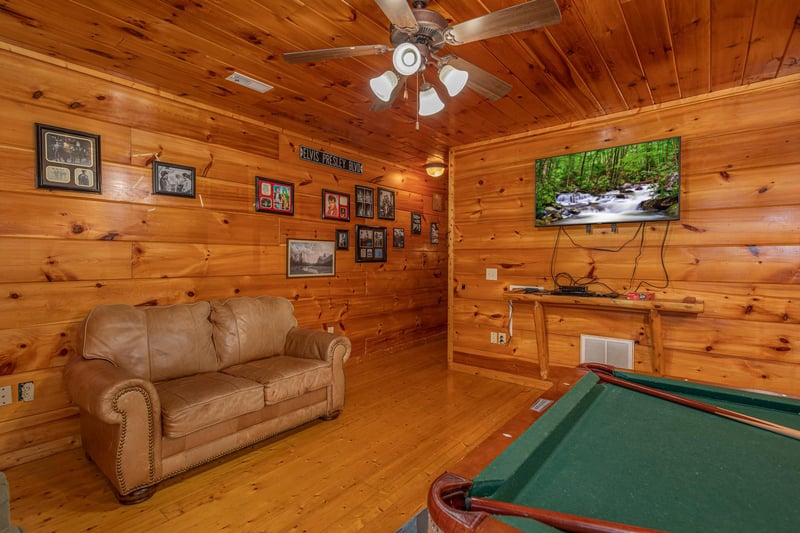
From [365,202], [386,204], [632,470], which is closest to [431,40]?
[632,470]

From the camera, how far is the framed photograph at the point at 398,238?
5289 millimetres

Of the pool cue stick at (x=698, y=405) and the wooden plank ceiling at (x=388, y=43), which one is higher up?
the wooden plank ceiling at (x=388, y=43)

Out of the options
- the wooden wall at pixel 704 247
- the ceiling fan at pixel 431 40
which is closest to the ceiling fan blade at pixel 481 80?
the ceiling fan at pixel 431 40

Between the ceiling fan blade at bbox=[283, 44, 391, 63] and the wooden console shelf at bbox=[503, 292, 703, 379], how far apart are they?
2472 mm

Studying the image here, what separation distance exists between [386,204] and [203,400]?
3.43m

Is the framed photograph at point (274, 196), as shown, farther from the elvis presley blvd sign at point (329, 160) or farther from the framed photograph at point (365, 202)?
the framed photograph at point (365, 202)

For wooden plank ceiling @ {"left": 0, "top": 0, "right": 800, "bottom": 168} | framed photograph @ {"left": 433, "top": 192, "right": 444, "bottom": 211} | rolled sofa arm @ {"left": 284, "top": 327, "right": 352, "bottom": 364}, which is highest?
wooden plank ceiling @ {"left": 0, "top": 0, "right": 800, "bottom": 168}

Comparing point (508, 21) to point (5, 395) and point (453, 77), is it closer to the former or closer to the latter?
point (453, 77)

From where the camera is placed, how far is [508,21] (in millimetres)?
1570

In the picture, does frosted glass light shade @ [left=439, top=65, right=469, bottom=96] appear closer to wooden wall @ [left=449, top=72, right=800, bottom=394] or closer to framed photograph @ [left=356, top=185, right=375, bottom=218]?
wooden wall @ [left=449, top=72, right=800, bottom=394]

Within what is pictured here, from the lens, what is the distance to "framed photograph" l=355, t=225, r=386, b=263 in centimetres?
476

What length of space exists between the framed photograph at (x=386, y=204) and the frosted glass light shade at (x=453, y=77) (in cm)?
311

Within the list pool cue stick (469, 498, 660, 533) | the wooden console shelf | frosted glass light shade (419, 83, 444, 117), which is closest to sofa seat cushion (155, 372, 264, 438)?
pool cue stick (469, 498, 660, 533)

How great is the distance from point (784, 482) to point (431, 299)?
199 inches
